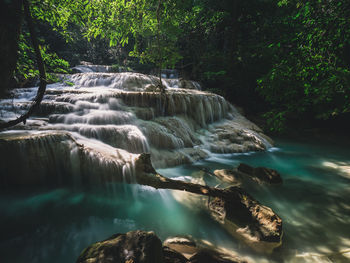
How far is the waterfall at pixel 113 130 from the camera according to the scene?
4.24 metres

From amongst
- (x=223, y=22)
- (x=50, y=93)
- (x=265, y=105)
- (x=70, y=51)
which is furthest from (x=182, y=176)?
(x=70, y=51)

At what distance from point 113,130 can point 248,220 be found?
4.87 m

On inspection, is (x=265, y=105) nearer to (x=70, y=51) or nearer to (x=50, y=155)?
(x=50, y=155)

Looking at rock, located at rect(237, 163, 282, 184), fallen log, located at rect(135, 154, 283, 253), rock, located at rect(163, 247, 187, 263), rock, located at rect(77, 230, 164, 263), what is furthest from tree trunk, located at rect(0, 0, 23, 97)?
rock, located at rect(237, 163, 282, 184)

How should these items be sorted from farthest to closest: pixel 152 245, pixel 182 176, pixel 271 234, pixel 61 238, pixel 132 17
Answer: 1. pixel 182 176
2. pixel 132 17
3. pixel 61 238
4. pixel 271 234
5. pixel 152 245

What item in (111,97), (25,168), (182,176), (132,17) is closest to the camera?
(25,168)

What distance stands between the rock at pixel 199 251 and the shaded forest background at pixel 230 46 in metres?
2.79

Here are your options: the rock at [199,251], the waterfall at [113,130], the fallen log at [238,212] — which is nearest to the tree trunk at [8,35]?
the waterfall at [113,130]

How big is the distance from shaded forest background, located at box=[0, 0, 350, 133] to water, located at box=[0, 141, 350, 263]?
2043 mm

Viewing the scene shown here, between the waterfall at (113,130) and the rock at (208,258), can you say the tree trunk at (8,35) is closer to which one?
the waterfall at (113,130)

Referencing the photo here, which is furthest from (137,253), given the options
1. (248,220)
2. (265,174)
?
(265,174)

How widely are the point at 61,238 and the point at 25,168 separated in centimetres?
223

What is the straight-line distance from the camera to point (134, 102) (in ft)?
27.4

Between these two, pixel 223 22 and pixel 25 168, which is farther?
pixel 223 22
